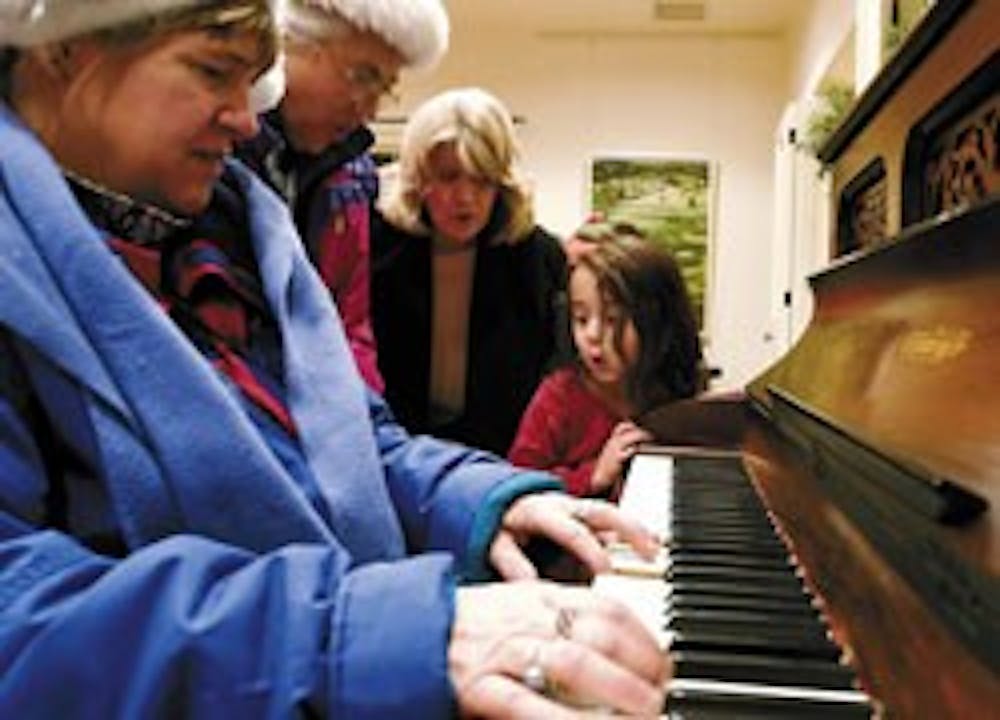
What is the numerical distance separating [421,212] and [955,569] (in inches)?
70.2

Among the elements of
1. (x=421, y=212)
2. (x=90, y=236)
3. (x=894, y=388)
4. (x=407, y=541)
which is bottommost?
(x=407, y=541)

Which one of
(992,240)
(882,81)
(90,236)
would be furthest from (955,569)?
(882,81)

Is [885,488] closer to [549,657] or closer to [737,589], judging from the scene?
[737,589]

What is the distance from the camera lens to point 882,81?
1415 millimetres

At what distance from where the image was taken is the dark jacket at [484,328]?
2.37 metres

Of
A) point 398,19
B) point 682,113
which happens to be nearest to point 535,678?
point 398,19

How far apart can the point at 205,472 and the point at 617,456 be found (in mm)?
1201

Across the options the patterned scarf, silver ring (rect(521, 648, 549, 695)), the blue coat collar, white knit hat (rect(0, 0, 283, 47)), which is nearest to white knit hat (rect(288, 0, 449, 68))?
the patterned scarf

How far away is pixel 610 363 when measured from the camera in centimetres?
224

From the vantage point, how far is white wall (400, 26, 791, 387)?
670cm

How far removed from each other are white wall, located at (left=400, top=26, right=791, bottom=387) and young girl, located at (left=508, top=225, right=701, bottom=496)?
14.7 ft

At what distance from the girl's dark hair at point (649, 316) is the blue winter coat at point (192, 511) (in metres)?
1.04

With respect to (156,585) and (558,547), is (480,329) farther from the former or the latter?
(156,585)

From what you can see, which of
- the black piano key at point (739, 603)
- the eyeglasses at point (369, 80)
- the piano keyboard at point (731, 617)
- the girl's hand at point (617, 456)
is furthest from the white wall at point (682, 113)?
the black piano key at point (739, 603)
